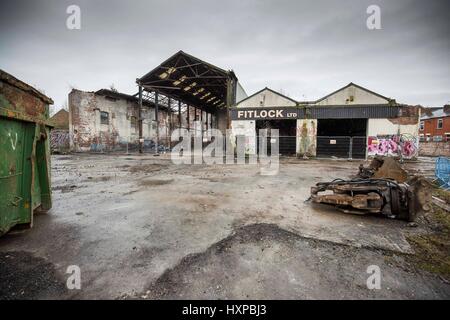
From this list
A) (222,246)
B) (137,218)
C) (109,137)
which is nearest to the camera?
(222,246)

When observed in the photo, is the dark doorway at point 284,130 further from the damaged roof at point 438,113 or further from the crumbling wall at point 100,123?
the damaged roof at point 438,113

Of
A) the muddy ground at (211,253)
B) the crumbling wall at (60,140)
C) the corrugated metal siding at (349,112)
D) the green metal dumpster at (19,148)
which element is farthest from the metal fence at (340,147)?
the crumbling wall at (60,140)

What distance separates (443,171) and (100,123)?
24806mm

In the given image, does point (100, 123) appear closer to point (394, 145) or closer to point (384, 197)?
point (384, 197)

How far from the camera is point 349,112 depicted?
55.5 ft

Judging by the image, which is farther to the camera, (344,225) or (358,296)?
(344,225)

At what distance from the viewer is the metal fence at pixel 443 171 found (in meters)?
6.65

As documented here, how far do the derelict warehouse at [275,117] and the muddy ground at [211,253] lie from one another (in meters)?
14.5

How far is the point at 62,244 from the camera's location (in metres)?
2.96

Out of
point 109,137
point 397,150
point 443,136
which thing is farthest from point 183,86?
point 443,136

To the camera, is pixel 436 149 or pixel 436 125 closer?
pixel 436 149

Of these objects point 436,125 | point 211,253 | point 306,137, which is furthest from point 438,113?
point 211,253

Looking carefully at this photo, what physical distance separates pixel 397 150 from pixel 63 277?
2023 cm

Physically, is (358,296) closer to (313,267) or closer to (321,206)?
(313,267)
